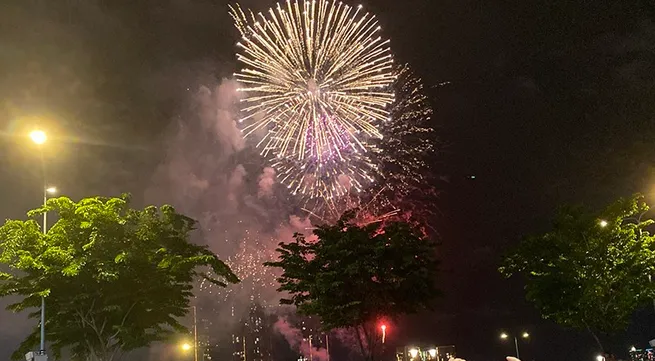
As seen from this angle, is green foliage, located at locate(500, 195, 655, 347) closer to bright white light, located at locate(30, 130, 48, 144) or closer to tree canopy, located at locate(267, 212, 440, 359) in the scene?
tree canopy, located at locate(267, 212, 440, 359)

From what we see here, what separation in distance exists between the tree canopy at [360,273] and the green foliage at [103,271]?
5772 millimetres

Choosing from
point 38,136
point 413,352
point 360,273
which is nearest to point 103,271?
point 38,136

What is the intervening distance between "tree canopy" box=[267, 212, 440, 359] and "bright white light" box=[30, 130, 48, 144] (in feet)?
41.9

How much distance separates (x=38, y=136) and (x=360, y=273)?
14.9 meters

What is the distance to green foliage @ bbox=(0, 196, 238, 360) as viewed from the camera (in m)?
21.5

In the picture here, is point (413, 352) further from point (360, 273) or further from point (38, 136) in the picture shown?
point (38, 136)

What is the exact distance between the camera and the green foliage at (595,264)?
89.8 ft

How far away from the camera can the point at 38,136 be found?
65.2 ft

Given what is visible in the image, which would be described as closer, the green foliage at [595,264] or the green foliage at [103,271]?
the green foliage at [103,271]

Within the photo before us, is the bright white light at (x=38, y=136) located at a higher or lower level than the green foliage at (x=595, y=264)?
higher

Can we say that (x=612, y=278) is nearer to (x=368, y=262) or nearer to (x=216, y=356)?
(x=368, y=262)

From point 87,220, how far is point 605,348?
24242mm

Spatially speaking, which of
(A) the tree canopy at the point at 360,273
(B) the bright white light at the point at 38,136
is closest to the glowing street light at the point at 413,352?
(A) the tree canopy at the point at 360,273

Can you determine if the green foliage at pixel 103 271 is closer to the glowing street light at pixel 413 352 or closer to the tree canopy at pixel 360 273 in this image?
the tree canopy at pixel 360 273
